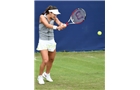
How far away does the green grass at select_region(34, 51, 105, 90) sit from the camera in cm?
601

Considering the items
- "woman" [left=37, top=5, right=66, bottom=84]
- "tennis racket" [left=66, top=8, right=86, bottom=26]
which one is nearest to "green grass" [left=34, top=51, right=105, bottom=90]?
"woman" [left=37, top=5, right=66, bottom=84]

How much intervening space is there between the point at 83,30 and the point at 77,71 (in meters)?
1.88

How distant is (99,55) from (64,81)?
2492 mm

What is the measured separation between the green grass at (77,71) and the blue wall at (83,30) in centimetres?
19

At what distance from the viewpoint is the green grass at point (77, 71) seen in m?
6.01

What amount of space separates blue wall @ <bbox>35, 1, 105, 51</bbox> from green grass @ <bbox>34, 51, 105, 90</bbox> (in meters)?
0.19

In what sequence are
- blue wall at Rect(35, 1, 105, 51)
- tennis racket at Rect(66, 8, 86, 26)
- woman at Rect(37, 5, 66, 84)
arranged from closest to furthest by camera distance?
1. tennis racket at Rect(66, 8, 86, 26)
2. woman at Rect(37, 5, 66, 84)
3. blue wall at Rect(35, 1, 105, 51)

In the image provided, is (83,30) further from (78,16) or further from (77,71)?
(78,16)

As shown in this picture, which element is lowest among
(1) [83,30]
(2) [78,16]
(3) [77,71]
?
(3) [77,71]

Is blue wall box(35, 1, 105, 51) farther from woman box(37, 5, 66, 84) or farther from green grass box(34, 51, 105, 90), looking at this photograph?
woman box(37, 5, 66, 84)

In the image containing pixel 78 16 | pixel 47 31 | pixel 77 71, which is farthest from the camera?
pixel 77 71

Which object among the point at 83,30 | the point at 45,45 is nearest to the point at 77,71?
the point at 45,45

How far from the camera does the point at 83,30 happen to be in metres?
9.05
